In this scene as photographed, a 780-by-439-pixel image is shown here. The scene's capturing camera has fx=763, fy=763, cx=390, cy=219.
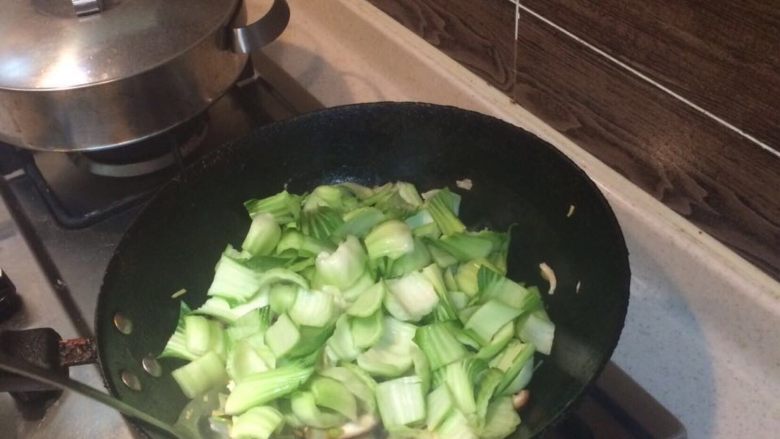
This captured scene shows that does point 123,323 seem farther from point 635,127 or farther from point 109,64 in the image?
point 635,127

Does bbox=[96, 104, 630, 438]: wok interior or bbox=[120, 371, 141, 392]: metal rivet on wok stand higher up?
bbox=[96, 104, 630, 438]: wok interior

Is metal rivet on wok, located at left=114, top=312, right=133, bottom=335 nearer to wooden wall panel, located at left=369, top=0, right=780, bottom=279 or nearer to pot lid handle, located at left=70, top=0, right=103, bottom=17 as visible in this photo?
pot lid handle, located at left=70, top=0, right=103, bottom=17

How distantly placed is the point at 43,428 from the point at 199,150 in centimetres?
36

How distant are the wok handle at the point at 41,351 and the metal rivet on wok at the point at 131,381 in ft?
0.09

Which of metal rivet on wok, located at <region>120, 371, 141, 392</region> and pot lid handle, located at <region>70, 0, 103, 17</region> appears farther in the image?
A: pot lid handle, located at <region>70, 0, 103, 17</region>

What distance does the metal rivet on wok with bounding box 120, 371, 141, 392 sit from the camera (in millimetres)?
610

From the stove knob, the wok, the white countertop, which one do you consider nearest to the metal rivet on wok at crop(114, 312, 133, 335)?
the wok

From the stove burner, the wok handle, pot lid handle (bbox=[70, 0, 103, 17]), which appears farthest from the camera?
the stove burner

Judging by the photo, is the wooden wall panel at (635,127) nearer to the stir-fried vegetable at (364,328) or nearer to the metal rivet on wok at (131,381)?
the stir-fried vegetable at (364,328)

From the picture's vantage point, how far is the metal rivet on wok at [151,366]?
666mm

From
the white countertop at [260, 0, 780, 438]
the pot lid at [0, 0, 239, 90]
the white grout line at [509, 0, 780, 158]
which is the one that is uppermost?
the pot lid at [0, 0, 239, 90]

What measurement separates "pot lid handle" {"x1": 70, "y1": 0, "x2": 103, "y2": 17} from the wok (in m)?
0.18

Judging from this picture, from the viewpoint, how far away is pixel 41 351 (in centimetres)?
59

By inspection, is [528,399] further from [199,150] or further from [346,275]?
[199,150]
